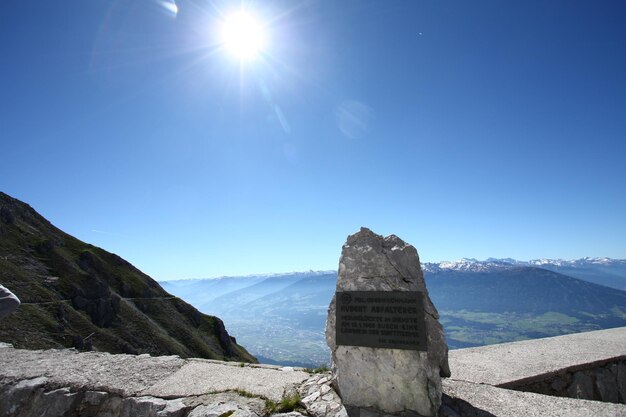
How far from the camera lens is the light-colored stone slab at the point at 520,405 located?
5.25 meters

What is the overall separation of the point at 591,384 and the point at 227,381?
8948 mm

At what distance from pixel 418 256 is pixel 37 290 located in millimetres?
104117

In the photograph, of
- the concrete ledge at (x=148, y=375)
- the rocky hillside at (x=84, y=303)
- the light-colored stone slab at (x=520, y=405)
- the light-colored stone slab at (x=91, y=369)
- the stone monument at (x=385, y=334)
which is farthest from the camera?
the rocky hillside at (x=84, y=303)

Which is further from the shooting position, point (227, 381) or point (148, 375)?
point (148, 375)

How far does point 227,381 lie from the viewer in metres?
7.10

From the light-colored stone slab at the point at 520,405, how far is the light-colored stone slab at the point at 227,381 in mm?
3285

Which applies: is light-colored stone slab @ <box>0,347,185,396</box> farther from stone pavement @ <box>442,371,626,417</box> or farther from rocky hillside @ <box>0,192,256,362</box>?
rocky hillside @ <box>0,192,256,362</box>

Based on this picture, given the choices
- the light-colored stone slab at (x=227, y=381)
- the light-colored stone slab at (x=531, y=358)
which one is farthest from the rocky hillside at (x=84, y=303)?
the light-colored stone slab at (x=531, y=358)

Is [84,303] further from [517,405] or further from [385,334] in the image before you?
[517,405]

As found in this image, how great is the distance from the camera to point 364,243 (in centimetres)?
662

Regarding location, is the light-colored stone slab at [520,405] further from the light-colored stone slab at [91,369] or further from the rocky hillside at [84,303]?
the rocky hillside at [84,303]

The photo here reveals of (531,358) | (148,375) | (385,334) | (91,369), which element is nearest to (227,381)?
(148,375)

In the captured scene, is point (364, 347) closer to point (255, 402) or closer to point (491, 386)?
point (255, 402)

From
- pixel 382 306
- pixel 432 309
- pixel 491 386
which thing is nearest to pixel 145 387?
pixel 382 306
